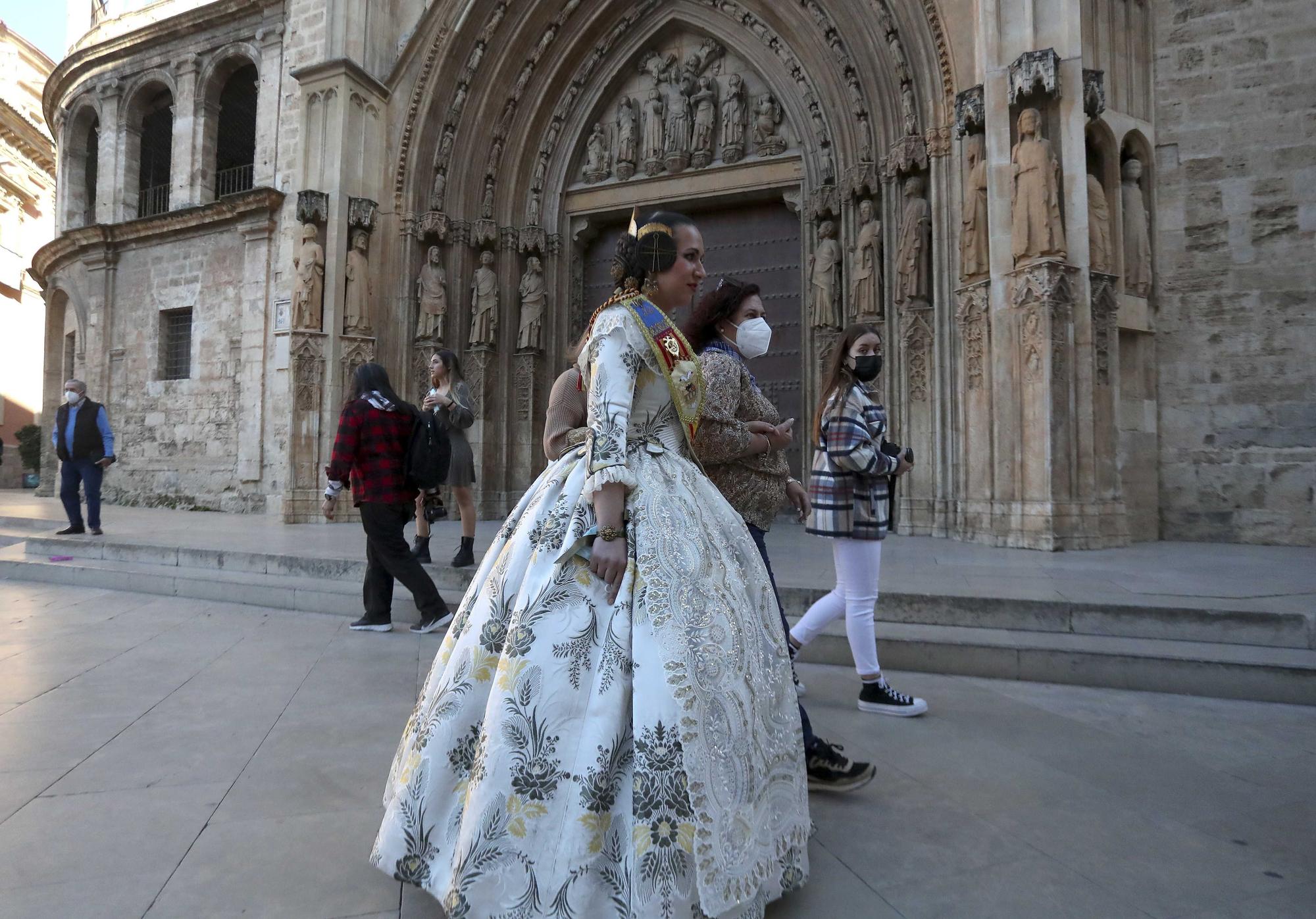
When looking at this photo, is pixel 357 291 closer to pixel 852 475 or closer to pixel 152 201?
pixel 152 201

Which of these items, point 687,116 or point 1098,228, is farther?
point 687,116

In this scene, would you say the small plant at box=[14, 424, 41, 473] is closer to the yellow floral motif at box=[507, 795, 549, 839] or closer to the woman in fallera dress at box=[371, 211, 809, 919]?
the woman in fallera dress at box=[371, 211, 809, 919]

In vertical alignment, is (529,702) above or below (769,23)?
below

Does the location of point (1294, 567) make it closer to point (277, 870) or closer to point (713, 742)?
point (713, 742)

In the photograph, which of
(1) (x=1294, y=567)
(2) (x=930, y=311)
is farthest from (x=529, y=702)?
(2) (x=930, y=311)

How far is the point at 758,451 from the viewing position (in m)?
2.51

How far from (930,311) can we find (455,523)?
6785 mm

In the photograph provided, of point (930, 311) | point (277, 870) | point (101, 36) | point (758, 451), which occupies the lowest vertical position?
point (277, 870)

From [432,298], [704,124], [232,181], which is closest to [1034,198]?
[704,124]

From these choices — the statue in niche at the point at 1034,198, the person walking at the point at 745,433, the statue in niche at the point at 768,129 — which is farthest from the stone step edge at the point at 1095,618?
the statue in niche at the point at 768,129

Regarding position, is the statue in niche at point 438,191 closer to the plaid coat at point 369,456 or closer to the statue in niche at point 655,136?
the statue in niche at point 655,136

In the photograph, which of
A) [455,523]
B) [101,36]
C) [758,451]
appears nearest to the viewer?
[758,451]

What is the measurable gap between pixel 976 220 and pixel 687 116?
18.0 feet

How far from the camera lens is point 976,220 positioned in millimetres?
7742
